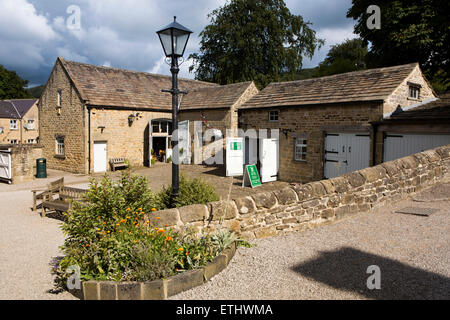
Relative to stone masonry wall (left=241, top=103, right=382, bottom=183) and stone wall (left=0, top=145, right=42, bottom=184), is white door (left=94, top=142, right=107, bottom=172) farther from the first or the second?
stone masonry wall (left=241, top=103, right=382, bottom=183)

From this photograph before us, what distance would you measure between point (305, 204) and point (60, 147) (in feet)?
67.0

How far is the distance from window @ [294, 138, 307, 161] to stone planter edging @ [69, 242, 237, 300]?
41.3ft

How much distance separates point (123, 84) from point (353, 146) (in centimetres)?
1634

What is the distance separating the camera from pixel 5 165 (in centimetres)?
1612

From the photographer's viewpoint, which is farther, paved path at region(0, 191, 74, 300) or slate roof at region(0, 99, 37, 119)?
slate roof at region(0, 99, 37, 119)

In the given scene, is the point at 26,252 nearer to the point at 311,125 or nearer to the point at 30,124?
the point at 311,125

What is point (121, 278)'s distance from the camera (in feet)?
14.1

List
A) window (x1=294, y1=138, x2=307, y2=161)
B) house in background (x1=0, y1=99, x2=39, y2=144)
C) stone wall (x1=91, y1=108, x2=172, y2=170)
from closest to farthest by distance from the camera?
window (x1=294, y1=138, x2=307, y2=161) < stone wall (x1=91, y1=108, x2=172, y2=170) < house in background (x1=0, y1=99, x2=39, y2=144)

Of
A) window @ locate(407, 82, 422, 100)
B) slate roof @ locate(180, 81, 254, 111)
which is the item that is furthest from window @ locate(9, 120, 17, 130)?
window @ locate(407, 82, 422, 100)

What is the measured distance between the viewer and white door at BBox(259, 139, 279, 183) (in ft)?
52.5

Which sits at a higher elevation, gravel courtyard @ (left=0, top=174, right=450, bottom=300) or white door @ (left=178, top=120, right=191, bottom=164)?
white door @ (left=178, top=120, right=191, bottom=164)

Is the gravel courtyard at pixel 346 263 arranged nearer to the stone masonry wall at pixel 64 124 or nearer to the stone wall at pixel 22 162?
the stone wall at pixel 22 162

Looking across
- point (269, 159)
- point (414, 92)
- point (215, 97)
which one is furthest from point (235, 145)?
point (414, 92)

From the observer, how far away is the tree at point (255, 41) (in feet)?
113
